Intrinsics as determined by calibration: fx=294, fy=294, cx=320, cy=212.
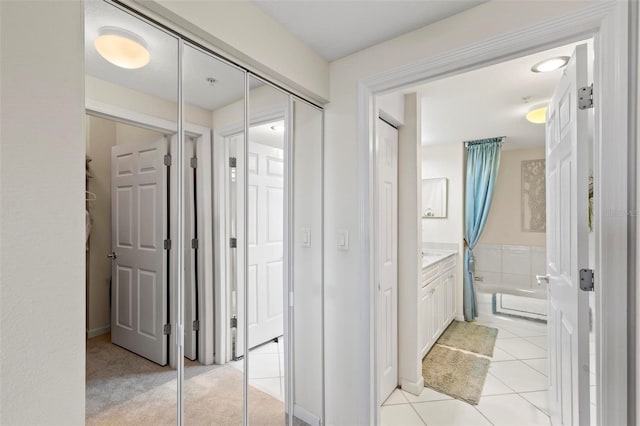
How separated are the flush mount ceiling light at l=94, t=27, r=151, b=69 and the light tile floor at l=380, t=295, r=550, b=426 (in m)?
2.42

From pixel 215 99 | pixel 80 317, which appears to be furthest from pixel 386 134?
pixel 80 317

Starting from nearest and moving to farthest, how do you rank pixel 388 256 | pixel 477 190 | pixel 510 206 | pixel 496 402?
pixel 496 402, pixel 388 256, pixel 477 190, pixel 510 206

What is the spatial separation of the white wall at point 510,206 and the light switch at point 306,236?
→ 4.33m

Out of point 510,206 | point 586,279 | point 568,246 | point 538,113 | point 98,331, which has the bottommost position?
point 98,331

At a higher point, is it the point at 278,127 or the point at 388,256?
the point at 278,127

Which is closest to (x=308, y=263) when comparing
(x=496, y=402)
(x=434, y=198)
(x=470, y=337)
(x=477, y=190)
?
(x=496, y=402)

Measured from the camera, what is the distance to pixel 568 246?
140cm

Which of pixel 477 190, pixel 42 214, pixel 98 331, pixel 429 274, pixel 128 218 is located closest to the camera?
pixel 42 214

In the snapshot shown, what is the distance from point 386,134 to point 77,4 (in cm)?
188

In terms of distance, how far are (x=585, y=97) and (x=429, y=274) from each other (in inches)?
78.5

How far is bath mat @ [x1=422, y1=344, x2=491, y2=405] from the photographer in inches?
89.4

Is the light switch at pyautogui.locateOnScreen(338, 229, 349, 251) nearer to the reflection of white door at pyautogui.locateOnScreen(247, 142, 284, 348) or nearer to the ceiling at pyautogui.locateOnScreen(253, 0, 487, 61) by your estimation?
the reflection of white door at pyautogui.locateOnScreen(247, 142, 284, 348)

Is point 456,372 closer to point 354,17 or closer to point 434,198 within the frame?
point 434,198

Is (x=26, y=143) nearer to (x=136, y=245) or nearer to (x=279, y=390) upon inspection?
(x=136, y=245)
